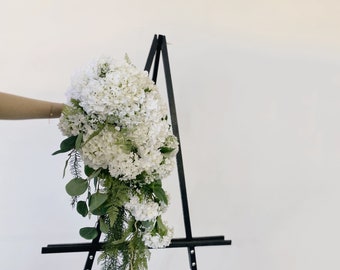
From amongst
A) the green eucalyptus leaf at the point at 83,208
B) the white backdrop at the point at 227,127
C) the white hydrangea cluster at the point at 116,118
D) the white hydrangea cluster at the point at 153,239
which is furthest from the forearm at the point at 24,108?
the white backdrop at the point at 227,127

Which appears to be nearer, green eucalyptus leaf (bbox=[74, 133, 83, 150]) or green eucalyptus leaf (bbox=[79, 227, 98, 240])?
green eucalyptus leaf (bbox=[74, 133, 83, 150])

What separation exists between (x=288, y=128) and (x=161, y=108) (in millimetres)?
767

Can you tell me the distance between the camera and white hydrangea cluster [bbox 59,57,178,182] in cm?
84

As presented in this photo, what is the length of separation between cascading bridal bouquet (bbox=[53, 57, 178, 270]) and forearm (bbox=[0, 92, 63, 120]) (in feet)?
0.39

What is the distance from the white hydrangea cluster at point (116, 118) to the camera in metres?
0.84

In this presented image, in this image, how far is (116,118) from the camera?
86 centimetres

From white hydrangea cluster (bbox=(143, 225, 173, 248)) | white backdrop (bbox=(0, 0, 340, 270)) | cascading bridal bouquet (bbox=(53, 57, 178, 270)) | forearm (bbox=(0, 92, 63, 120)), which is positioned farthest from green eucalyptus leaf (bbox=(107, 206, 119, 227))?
white backdrop (bbox=(0, 0, 340, 270))

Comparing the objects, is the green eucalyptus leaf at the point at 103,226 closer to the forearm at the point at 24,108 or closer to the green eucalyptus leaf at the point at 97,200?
the green eucalyptus leaf at the point at 97,200

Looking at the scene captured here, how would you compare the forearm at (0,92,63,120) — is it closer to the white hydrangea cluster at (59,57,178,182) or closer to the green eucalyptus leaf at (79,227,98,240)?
the white hydrangea cluster at (59,57,178,182)

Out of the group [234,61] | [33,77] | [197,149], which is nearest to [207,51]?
[234,61]

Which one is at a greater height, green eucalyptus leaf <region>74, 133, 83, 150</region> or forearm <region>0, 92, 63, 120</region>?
forearm <region>0, 92, 63, 120</region>

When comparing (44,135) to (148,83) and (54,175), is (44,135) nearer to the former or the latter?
(54,175)

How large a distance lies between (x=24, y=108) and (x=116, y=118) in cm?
26

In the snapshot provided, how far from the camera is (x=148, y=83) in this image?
2.99 feet
